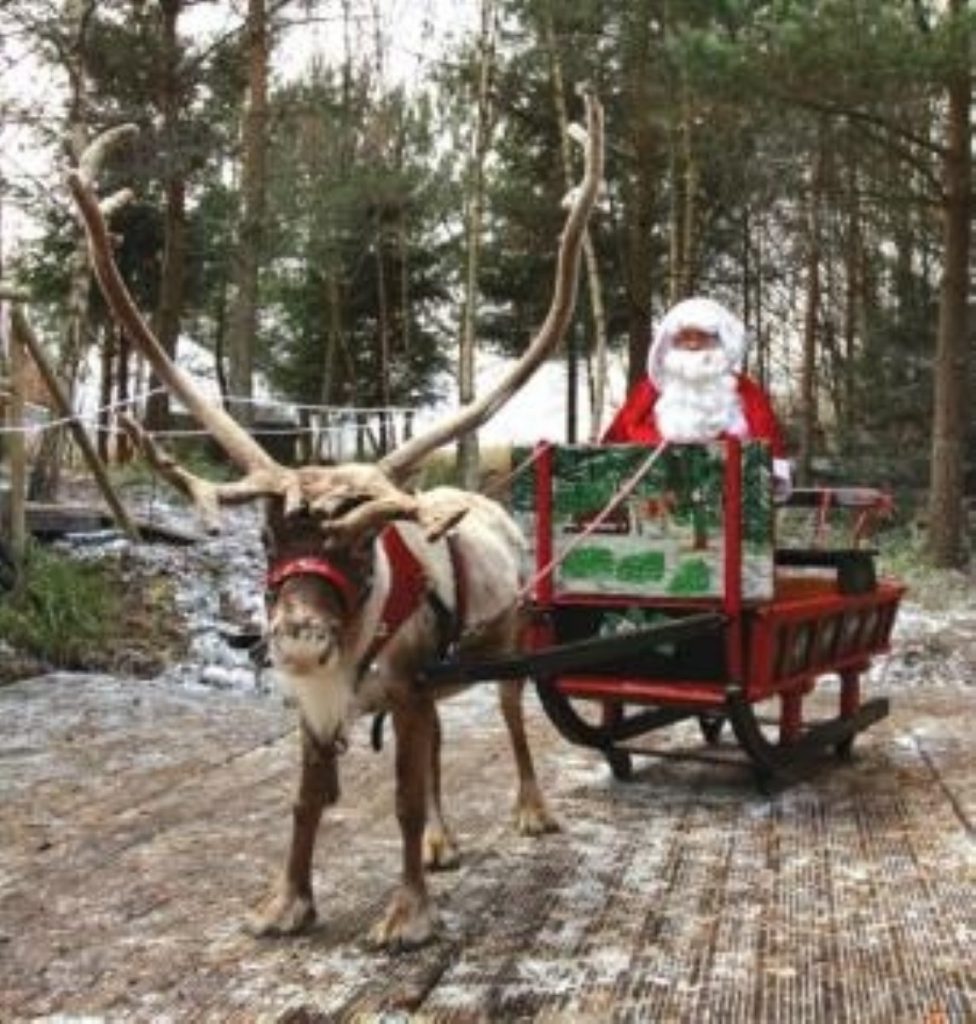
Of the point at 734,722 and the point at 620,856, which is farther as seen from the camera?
the point at 734,722

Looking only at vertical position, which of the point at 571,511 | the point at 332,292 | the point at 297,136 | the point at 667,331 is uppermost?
the point at 297,136

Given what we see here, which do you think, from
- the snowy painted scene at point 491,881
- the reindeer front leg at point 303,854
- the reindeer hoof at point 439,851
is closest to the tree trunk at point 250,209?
the snowy painted scene at point 491,881

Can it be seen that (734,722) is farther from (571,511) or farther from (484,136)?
(484,136)

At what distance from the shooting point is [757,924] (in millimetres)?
4250

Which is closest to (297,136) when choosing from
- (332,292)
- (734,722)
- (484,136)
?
(332,292)

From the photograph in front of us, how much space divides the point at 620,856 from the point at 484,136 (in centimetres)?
1667

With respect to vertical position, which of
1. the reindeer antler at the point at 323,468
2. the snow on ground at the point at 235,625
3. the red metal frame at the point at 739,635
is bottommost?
the snow on ground at the point at 235,625

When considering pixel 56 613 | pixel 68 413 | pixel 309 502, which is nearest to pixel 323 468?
pixel 309 502

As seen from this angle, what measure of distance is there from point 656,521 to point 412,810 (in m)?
2.12

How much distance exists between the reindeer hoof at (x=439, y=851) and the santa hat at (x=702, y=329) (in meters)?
2.68

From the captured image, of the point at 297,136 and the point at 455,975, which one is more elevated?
the point at 297,136

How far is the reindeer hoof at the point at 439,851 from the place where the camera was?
489 centimetres

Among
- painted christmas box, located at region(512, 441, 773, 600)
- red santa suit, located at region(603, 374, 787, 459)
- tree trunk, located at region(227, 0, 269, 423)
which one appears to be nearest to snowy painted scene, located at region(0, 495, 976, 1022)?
painted christmas box, located at region(512, 441, 773, 600)

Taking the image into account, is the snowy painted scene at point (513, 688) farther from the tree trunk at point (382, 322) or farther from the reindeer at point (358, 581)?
the tree trunk at point (382, 322)
